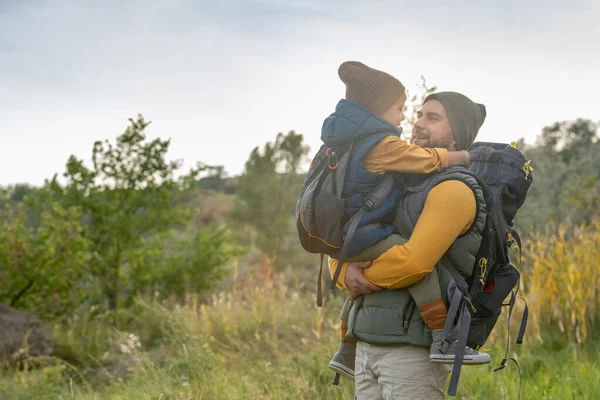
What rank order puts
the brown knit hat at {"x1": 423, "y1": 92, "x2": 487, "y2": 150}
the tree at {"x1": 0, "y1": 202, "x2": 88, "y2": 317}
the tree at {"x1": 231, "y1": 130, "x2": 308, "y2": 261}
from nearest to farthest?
the brown knit hat at {"x1": 423, "y1": 92, "x2": 487, "y2": 150}, the tree at {"x1": 0, "y1": 202, "x2": 88, "y2": 317}, the tree at {"x1": 231, "y1": 130, "x2": 308, "y2": 261}

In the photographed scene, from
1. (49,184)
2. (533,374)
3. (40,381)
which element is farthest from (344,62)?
(49,184)

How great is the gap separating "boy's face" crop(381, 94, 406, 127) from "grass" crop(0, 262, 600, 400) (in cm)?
221

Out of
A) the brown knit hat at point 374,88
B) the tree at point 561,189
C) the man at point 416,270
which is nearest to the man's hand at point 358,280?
the man at point 416,270

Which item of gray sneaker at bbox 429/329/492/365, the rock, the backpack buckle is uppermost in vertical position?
the backpack buckle

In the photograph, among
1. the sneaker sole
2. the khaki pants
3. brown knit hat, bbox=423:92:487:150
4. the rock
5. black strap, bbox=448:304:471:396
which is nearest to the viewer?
black strap, bbox=448:304:471:396

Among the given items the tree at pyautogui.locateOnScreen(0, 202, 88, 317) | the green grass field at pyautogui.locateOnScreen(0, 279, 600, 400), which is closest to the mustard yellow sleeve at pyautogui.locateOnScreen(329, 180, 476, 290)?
the green grass field at pyautogui.locateOnScreen(0, 279, 600, 400)

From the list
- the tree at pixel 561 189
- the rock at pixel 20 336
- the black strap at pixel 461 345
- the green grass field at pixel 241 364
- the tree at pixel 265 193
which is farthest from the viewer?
the tree at pixel 265 193

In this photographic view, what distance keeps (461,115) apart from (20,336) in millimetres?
6833

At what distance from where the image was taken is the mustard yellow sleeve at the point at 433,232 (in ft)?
7.66

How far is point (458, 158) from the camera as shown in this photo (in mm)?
2504

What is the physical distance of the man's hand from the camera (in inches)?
97.9

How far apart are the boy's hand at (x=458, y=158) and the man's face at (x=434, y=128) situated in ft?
0.36

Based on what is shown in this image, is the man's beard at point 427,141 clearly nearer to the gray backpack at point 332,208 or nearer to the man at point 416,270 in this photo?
the man at point 416,270

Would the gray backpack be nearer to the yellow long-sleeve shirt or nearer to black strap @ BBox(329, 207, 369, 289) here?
black strap @ BBox(329, 207, 369, 289)
